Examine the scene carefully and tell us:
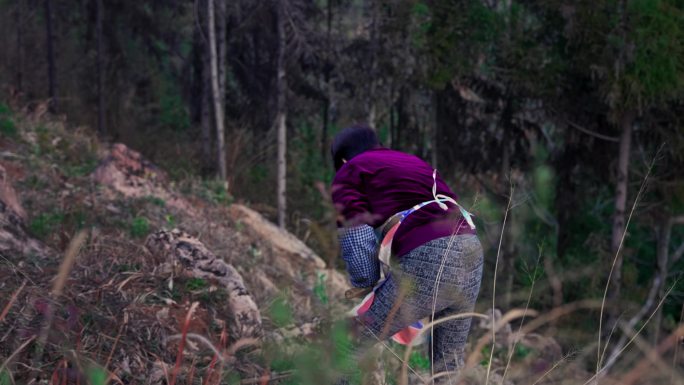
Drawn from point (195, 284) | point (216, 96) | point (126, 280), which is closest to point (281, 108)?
point (216, 96)

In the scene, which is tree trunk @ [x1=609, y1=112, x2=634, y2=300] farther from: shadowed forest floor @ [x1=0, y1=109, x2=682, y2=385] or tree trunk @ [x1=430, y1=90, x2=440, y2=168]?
shadowed forest floor @ [x1=0, y1=109, x2=682, y2=385]

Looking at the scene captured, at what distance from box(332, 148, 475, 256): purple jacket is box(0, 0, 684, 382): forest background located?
26.9 ft

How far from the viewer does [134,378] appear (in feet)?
14.1

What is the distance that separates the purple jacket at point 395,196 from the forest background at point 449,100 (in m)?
8.19

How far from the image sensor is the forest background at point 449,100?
44.7 ft

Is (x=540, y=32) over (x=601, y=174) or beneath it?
over

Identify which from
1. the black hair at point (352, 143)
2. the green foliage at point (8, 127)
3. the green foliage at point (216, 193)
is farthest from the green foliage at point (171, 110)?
the black hair at point (352, 143)

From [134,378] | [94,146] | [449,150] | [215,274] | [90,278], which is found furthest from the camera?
[449,150]

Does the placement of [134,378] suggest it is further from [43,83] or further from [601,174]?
[43,83]

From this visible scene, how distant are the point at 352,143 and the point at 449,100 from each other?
13.6 meters

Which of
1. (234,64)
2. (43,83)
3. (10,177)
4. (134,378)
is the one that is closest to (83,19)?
(43,83)

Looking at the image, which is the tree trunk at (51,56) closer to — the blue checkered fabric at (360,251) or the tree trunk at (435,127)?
the tree trunk at (435,127)

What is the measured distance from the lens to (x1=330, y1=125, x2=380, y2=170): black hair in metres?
4.01

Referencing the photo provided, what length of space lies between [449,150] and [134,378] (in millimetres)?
13843
